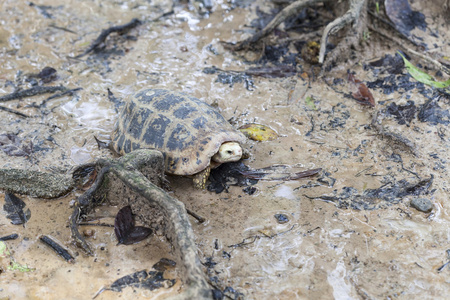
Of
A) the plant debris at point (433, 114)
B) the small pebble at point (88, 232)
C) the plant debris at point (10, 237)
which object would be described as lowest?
the plant debris at point (10, 237)

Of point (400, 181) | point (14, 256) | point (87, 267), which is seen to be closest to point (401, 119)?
point (400, 181)

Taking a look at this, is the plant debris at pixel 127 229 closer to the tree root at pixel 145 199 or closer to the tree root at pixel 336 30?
the tree root at pixel 145 199

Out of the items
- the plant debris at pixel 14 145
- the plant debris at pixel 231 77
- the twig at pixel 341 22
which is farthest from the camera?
the plant debris at pixel 231 77

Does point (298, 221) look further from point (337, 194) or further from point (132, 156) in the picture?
point (132, 156)

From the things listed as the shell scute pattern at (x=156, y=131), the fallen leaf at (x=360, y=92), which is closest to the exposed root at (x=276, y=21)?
the fallen leaf at (x=360, y=92)

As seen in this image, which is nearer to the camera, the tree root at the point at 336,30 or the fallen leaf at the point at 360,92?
the fallen leaf at the point at 360,92
